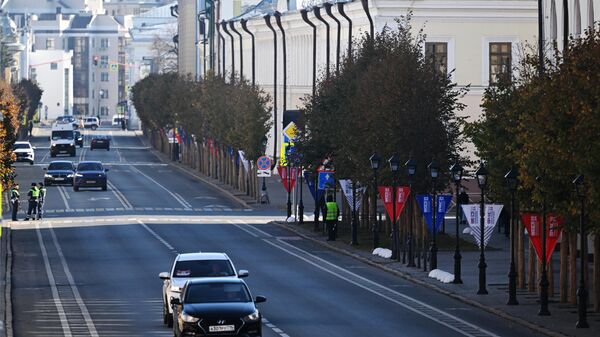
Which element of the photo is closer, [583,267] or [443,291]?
[583,267]

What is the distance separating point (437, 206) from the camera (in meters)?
48.6

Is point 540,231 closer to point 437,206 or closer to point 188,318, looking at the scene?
point 437,206

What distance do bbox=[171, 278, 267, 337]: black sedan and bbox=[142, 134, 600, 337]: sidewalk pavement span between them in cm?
693

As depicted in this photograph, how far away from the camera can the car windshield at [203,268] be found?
34.3 m

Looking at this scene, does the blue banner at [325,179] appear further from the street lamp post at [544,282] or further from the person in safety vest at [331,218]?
the street lamp post at [544,282]

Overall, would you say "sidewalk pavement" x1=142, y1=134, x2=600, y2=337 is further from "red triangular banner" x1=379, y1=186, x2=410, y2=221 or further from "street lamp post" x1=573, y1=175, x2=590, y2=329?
"red triangular banner" x1=379, y1=186, x2=410, y2=221

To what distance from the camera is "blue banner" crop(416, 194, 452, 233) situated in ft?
159

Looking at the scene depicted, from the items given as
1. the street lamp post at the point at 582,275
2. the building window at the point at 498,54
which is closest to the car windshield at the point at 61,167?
the building window at the point at 498,54

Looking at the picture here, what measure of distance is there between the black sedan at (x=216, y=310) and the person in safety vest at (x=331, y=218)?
93.7 feet

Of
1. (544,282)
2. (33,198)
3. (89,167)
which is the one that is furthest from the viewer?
(89,167)

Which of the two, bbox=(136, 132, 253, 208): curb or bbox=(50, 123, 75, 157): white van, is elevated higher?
bbox=(50, 123, 75, 157): white van

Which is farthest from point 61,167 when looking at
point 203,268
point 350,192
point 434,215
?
point 203,268

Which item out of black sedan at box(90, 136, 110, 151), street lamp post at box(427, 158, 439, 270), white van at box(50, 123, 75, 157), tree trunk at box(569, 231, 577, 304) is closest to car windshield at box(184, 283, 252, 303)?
tree trunk at box(569, 231, 577, 304)

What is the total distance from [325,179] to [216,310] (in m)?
34.6
